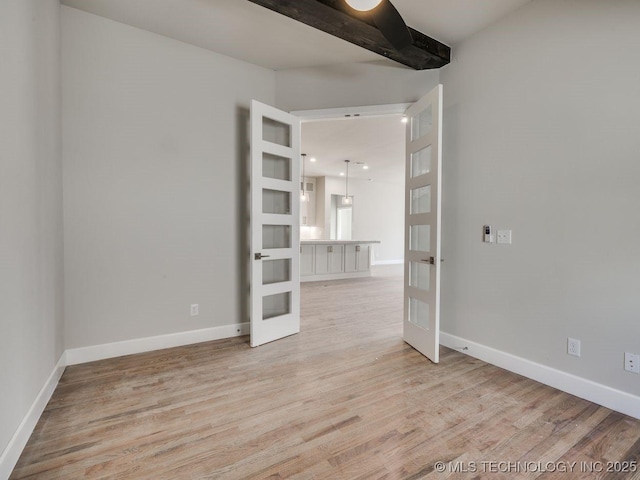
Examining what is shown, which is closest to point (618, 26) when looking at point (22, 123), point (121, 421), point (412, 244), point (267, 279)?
point (412, 244)

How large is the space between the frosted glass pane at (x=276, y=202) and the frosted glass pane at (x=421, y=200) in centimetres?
137

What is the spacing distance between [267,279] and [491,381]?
90.2 inches

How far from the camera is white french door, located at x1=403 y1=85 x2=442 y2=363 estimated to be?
2.66m

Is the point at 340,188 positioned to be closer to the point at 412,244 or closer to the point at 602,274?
the point at 412,244

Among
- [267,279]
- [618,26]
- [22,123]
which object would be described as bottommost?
[267,279]

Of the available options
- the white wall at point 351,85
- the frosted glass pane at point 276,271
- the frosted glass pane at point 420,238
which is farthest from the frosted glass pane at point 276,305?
the white wall at point 351,85

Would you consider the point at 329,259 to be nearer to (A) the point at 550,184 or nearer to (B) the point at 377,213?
(B) the point at 377,213

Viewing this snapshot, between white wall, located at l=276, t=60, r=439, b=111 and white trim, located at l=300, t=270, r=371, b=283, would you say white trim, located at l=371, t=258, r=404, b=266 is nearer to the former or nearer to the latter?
white trim, located at l=300, t=270, r=371, b=283

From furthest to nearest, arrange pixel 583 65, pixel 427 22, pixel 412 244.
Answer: pixel 412 244 < pixel 427 22 < pixel 583 65

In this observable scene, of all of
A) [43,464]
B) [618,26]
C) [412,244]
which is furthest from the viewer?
[412,244]

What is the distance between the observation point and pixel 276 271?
3.47 m

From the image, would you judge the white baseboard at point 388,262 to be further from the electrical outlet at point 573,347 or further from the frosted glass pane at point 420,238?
the electrical outlet at point 573,347

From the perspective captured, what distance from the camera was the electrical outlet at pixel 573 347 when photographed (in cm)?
221

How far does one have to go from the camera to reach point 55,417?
188 centimetres
